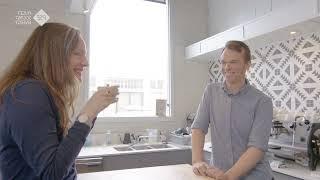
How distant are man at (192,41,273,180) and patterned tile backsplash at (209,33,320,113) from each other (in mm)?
1141

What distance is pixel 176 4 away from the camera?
153 inches

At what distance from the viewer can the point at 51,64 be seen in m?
0.85

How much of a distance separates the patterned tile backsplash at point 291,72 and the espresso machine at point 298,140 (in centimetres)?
18

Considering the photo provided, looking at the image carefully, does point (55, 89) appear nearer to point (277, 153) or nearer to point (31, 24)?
point (277, 153)

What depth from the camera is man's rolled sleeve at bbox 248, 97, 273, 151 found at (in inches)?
59.9

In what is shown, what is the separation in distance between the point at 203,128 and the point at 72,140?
1.10 metres

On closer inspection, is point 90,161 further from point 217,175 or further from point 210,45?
point 210,45

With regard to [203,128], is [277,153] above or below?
below

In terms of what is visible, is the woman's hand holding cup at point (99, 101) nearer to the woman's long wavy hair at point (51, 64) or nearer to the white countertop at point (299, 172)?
the woman's long wavy hair at point (51, 64)

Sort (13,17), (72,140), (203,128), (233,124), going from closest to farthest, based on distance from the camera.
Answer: (72,140) < (233,124) < (203,128) < (13,17)

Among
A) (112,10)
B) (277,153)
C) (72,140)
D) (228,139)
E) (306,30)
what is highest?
(112,10)

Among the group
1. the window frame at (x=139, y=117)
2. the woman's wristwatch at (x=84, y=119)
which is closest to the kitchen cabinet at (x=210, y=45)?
the window frame at (x=139, y=117)

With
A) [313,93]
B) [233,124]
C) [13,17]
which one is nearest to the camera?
[233,124]

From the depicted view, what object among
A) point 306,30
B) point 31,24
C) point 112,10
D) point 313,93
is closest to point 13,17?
point 31,24
